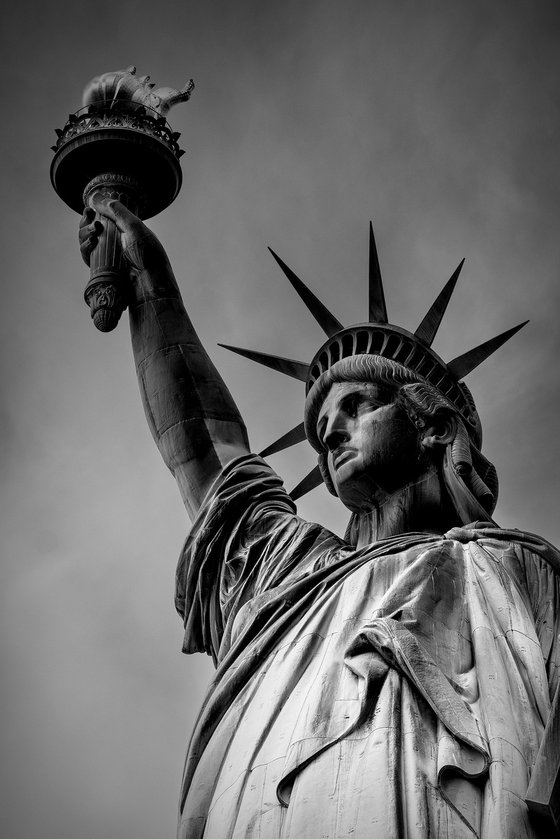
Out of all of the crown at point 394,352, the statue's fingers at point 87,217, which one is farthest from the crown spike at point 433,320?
the statue's fingers at point 87,217

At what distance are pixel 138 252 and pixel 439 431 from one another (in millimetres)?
3152

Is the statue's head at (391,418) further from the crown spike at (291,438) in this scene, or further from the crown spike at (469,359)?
the crown spike at (291,438)

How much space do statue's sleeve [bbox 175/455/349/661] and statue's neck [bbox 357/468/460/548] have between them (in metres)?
0.26

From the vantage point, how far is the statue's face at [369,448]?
1012 cm

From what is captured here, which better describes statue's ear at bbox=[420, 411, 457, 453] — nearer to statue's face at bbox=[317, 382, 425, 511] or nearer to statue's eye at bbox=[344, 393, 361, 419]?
statue's face at bbox=[317, 382, 425, 511]

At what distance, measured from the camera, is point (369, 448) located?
399 inches

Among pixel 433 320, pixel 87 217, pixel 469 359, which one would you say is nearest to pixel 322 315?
pixel 433 320

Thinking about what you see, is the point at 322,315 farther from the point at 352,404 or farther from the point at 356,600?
the point at 356,600

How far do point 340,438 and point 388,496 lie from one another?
1.69 ft

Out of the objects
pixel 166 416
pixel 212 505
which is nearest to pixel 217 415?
pixel 166 416

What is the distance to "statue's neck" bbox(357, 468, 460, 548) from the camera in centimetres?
1004

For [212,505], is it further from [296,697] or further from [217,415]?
[296,697]

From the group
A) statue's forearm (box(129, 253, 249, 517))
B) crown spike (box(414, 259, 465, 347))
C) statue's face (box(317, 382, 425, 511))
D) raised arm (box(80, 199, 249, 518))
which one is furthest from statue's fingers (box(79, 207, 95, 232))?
statue's face (box(317, 382, 425, 511))

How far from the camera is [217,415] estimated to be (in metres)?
11.6
